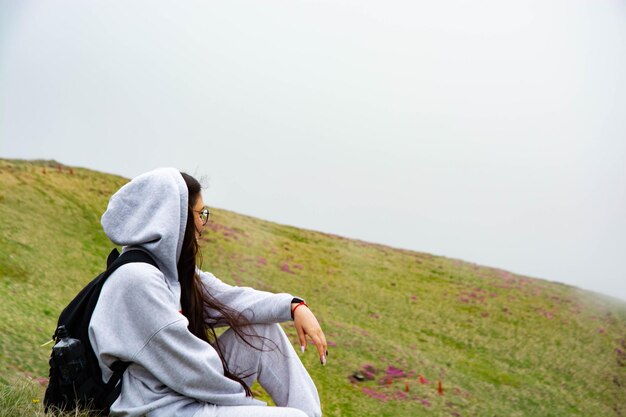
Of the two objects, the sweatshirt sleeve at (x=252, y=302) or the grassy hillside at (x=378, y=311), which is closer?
the sweatshirt sleeve at (x=252, y=302)

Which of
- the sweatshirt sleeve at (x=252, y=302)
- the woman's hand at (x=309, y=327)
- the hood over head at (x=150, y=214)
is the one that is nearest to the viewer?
the hood over head at (x=150, y=214)

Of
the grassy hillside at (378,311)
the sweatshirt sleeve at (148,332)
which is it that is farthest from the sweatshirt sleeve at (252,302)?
the grassy hillside at (378,311)

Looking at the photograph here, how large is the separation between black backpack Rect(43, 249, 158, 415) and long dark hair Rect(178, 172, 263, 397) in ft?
1.59

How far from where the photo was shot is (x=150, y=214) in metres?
5.02

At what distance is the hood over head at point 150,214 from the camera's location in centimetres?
498

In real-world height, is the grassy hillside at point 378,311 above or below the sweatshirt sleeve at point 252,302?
below

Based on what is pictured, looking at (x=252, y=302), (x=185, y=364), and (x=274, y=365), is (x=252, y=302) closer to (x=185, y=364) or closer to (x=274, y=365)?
(x=274, y=365)

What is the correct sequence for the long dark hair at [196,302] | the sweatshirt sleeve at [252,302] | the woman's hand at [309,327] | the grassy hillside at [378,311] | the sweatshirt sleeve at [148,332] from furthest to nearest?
1. the grassy hillside at [378,311]
2. the sweatshirt sleeve at [252,302]
3. the woman's hand at [309,327]
4. the long dark hair at [196,302]
5. the sweatshirt sleeve at [148,332]

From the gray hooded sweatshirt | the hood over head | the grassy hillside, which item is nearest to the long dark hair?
the gray hooded sweatshirt

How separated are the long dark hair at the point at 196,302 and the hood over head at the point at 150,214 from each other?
1.16ft

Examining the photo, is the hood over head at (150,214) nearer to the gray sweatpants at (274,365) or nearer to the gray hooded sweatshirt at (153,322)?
the gray hooded sweatshirt at (153,322)

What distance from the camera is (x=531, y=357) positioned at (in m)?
26.1

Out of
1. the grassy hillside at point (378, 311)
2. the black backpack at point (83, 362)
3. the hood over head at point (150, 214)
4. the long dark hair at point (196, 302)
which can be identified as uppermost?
the hood over head at point (150, 214)

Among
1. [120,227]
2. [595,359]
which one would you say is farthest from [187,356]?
[595,359]
